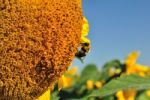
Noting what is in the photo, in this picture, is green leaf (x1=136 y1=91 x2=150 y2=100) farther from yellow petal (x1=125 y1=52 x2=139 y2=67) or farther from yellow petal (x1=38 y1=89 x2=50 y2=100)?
yellow petal (x1=38 y1=89 x2=50 y2=100)

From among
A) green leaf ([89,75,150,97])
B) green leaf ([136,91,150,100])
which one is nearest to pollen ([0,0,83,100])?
green leaf ([89,75,150,97])

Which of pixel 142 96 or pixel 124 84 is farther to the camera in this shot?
pixel 142 96

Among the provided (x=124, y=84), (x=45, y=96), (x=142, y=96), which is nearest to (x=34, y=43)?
(x=45, y=96)

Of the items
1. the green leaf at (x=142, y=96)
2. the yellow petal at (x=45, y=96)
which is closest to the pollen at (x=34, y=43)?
the yellow petal at (x=45, y=96)

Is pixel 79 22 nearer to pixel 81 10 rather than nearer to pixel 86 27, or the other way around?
pixel 81 10

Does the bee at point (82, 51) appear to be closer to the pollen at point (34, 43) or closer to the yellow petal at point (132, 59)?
the pollen at point (34, 43)

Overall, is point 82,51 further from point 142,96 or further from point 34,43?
point 142,96
